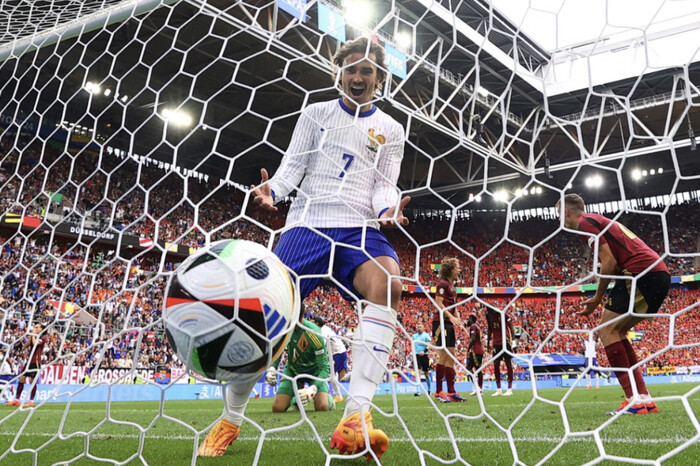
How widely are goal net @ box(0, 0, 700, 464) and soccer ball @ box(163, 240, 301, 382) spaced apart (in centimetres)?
20


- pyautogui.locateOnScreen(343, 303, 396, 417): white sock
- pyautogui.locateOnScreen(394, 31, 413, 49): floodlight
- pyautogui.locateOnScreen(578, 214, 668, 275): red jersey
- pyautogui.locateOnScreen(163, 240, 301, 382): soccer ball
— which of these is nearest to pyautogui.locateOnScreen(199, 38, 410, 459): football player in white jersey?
pyautogui.locateOnScreen(343, 303, 396, 417): white sock

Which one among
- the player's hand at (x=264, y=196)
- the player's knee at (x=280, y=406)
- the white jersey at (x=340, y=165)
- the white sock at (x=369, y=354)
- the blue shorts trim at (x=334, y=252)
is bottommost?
the player's knee at (x=280, y=406)

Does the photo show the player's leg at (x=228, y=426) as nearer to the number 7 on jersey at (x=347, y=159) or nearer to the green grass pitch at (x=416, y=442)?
the green grass pitch at (x=416, y=442)

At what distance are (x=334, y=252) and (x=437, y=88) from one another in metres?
1.27

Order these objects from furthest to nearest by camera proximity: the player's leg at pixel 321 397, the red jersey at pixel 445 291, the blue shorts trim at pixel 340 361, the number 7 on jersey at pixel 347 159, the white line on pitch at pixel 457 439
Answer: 1. the blue shorts trim at pixel 340 361
2. the red jersey at pixel 445 291
3. the player's leg at pixel 321 397
4. the number 7 on jersey at pixel 347 159
5. the white line on pitch at pixel 457 439

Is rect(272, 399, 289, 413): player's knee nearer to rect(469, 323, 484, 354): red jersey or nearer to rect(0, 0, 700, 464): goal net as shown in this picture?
rect(0, 0, 700, 464): goal net

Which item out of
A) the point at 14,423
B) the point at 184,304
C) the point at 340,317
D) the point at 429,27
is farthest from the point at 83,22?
the point at 340,317

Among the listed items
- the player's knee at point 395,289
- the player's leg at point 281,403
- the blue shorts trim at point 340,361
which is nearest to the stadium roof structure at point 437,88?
the player's knee at point 395,289

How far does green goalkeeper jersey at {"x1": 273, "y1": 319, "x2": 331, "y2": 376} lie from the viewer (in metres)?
4.71

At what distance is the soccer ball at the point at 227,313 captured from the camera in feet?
5.91

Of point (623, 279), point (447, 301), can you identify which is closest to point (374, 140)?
point (623, 279)

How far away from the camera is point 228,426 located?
229 cm

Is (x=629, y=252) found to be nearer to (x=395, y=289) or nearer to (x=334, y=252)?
(x=395, y=289)

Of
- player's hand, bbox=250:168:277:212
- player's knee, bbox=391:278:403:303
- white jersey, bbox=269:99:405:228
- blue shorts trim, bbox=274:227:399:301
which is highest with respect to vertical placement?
white jersey, bbox=269:99:405:228
